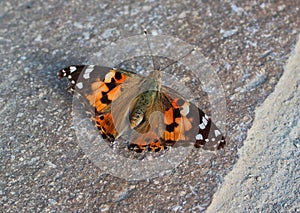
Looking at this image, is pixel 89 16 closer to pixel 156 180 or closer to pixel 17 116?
pixel 17 116

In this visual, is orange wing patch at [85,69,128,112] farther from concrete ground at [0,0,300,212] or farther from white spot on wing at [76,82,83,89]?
concrete ground at [0,0,300,212]

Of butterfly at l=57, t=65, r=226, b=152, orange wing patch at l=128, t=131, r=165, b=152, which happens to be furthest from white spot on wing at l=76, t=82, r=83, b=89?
orange wing patch at l=128, t=131, r=165, b=152

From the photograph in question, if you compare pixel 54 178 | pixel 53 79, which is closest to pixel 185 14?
pixel 53 79

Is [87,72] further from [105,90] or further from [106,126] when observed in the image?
[106,126]

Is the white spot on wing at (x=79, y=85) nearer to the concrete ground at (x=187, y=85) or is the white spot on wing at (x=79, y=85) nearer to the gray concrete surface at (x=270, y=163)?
the concrete ground at (x=187, y=85)

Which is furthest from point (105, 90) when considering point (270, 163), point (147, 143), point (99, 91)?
point (270, 163)
